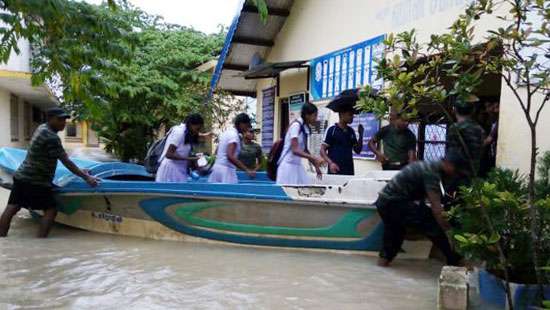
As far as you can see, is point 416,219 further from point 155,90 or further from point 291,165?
point 155,90

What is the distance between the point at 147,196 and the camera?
5.38 m

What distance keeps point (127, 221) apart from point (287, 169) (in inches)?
79.5

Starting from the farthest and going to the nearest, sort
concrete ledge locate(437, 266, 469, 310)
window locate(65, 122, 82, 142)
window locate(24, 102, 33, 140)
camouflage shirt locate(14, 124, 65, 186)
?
window locate(65, 122, 82, 142), window locate(24, 102, 33, 140), camouflage shirt locate(14, 124, 65, 186), concrete ledge locate(437, 266, 469, 310)

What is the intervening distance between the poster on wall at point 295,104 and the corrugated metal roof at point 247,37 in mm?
1306

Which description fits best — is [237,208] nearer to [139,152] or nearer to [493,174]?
[493,174]

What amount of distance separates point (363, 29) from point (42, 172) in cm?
486

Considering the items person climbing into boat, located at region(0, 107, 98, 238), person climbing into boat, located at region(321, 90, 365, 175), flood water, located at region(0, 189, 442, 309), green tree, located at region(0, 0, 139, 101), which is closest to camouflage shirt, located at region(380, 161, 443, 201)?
flood water, located at region(0, 189, 442, 309)

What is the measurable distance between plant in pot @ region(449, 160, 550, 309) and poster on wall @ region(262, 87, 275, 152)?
25.1 ft

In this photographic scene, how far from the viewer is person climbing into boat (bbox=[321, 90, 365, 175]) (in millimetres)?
5566

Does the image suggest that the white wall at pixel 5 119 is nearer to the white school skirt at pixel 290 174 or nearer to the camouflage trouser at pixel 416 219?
the white school skirt at pixel 290 174

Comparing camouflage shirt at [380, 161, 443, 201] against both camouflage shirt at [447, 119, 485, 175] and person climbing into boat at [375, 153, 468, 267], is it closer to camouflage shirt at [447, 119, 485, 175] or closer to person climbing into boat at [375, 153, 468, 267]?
person climbing into boat at [375, 153, 468, 267]

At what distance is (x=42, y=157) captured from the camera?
18.4 feet

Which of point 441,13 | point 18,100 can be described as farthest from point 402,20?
point 18,100

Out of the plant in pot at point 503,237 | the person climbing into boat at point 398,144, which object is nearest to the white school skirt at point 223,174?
the person climbing into boat at point 398,144
